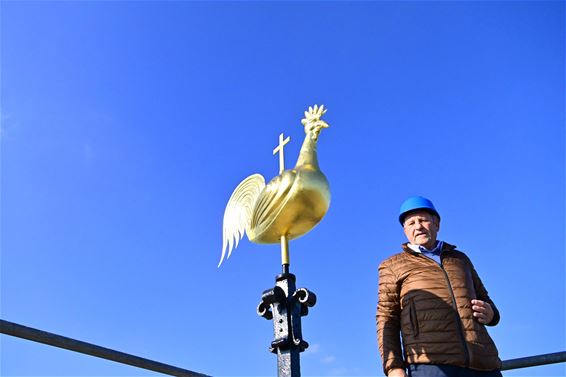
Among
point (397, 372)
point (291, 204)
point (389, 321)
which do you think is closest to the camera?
point (397, 372)

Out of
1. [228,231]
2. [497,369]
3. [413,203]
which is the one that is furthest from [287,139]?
[497,369]

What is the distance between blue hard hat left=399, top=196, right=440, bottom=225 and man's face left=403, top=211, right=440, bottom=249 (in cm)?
2

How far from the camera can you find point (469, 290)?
8.25ft

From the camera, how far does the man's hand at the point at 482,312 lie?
2420 millimetres

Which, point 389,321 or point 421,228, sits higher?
point 421,228

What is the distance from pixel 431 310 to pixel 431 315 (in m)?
0.02

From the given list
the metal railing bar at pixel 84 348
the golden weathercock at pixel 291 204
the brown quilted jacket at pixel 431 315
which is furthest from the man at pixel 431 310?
the metal railing bar at pixel 84 348

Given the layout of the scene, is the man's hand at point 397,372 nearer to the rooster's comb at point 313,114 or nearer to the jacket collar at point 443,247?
the jacket collar at point 443,247

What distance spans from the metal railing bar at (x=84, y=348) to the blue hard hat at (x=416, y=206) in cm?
120

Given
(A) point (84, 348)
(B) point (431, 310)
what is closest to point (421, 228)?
(B) point (431, 310)

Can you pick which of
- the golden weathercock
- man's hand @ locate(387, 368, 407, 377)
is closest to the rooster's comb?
the golden weathercock

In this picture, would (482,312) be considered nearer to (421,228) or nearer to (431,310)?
(431,310)

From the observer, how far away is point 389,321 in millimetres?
2533

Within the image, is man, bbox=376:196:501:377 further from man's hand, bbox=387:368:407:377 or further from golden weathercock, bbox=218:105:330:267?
golden weathercock, bbox=218:105:330:267
